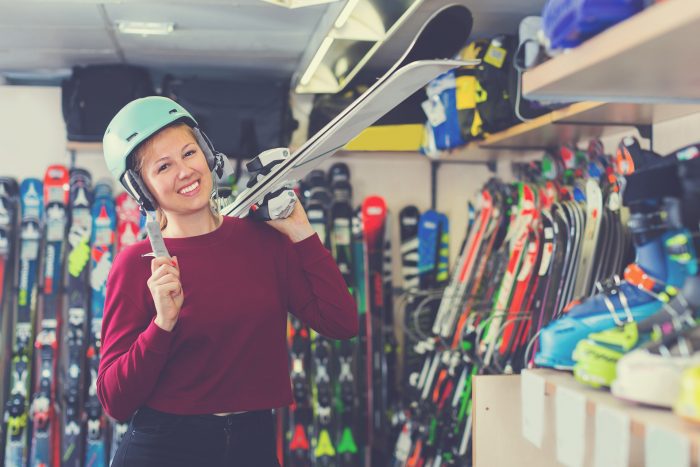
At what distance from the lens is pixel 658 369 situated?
0.97 m

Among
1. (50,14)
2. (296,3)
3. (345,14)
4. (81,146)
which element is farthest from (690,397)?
(81,146)

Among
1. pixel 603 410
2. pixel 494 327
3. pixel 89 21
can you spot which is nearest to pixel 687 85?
pixel 603 410

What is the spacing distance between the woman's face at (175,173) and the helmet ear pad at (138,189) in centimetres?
2

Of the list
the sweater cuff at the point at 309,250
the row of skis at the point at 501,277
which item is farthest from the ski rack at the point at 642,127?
the sweater cuff at the point at 309,250

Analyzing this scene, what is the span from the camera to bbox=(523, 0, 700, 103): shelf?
3.20ft

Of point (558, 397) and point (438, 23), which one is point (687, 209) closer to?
point (558, 397)

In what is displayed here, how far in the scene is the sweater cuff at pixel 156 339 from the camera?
64.2 inches

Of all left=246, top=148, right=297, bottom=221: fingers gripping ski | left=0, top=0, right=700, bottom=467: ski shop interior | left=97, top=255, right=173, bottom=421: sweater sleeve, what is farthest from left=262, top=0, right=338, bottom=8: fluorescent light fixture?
left=97, top=255, right=173, bottom=421: sweater sleeve

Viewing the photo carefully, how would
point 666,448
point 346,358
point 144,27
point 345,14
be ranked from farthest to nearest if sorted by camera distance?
point 346,358, point 144,27, point 345,14, point 666,448

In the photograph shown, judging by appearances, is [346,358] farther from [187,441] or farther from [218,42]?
[187,441]

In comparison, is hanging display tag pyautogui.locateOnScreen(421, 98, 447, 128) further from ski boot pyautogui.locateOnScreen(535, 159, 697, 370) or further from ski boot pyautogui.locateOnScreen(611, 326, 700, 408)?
ski boot pyautogui.locateOnScreen(611, 326, 700, 408)

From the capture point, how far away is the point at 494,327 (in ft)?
9.02

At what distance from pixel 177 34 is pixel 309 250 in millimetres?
1721

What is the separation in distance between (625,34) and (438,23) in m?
0.52
